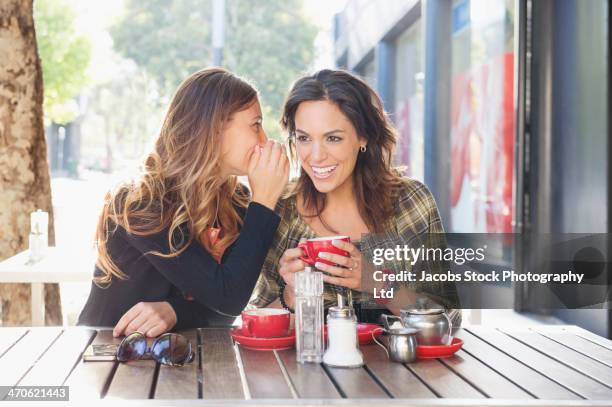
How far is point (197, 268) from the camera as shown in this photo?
2400 mm

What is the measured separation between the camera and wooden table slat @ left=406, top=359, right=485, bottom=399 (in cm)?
182

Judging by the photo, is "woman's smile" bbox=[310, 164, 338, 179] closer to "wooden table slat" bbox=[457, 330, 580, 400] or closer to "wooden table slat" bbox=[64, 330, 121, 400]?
"wooden table slat" bbox=[457, 330, 580, 400]

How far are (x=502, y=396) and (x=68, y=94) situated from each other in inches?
598

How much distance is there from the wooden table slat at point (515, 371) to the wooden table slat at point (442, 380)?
0.12 m

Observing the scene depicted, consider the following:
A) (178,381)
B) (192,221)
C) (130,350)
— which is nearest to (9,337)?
(130,350)

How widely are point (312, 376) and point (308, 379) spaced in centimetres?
3

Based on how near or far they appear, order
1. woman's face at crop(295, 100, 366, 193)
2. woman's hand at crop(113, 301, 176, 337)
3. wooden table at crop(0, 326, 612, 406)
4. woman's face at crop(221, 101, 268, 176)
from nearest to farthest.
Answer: wooden table at crop(0, 326, 612, 406)
woman's hand at crop(113, 301, 176, 337)
woman's face at crop(221, 101, 268, 176)
woman's face at crop(295, 100, 366, 193)

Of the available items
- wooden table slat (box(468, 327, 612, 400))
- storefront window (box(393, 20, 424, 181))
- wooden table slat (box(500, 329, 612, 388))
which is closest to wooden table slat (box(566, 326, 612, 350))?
wooden table slat (box(500, 329, 612, 388))

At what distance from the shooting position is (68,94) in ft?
52.6

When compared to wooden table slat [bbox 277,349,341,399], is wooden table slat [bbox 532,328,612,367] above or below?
below

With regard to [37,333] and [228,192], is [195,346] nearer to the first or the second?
[37,333]

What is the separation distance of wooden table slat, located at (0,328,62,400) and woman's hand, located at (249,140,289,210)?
68 centimetres

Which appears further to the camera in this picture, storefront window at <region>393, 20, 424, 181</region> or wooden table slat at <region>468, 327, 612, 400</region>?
storefront window at <region>393, 20, 424, 181</region>

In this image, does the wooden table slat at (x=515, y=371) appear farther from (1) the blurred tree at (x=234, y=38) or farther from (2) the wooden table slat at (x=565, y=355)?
(1) the blurred tree at (x=234, y=38)
